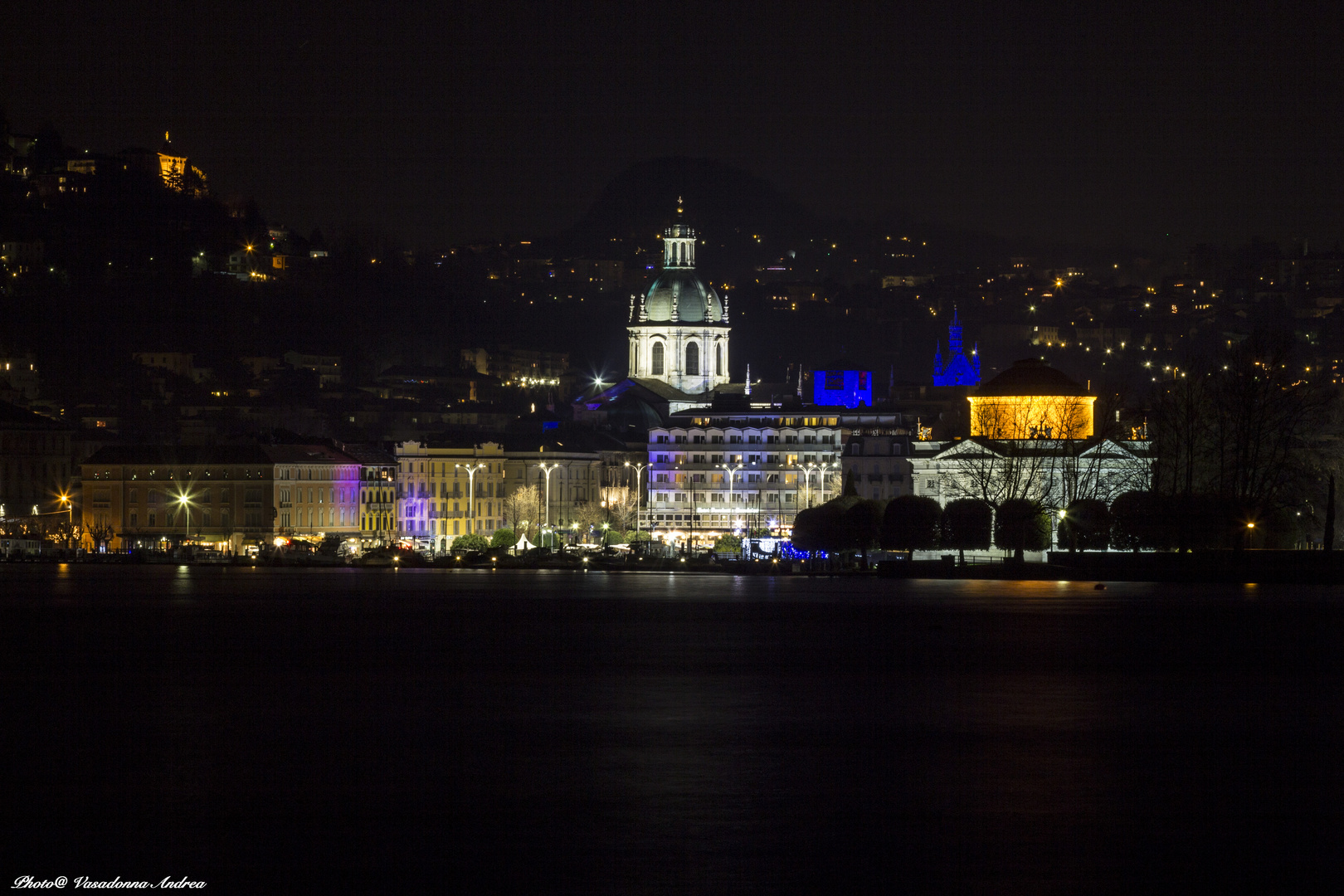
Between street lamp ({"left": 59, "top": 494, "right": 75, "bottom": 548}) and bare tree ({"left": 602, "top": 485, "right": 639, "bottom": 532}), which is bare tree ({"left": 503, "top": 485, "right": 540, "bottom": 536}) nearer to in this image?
bare tree ({"left": 602, "top": 485, "right": 639, "bottom": 532})

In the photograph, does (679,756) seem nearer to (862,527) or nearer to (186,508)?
(862,527)

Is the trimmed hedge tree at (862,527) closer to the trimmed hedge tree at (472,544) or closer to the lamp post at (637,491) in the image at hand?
the trimmed hedge tree at (472,544)

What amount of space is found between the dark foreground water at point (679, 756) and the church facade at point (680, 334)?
397ft

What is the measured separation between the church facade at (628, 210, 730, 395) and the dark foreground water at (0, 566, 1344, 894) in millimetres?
121109

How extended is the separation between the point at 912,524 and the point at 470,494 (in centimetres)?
4859

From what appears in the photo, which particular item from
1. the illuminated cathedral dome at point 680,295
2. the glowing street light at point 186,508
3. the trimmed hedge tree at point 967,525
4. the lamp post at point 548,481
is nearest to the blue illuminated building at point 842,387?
the illuminated cathedral dome at point 680,295

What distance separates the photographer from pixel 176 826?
21125mm

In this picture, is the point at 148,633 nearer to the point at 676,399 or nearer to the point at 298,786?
the point at 298,786

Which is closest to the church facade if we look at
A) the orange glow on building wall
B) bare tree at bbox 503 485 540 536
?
bare tree at bbox 503 485 540 536

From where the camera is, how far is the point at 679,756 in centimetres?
2616

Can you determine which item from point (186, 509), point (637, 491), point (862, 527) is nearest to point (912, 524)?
point (862, 527)

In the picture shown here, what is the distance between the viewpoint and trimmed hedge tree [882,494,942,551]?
89375mm

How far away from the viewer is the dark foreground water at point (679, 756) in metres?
19.6

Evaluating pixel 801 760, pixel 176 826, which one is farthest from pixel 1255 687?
pixel 176 826
